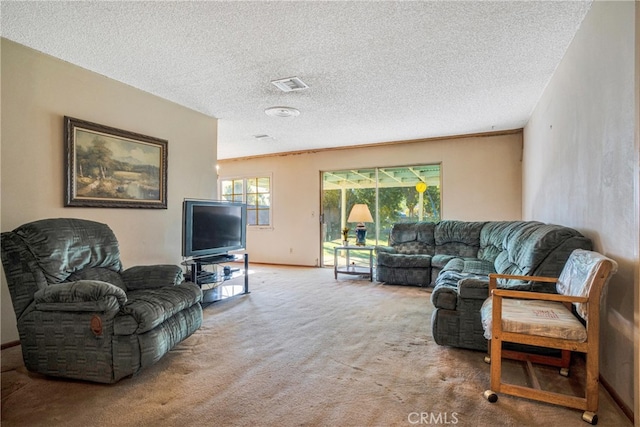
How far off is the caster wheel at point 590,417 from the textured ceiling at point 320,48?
95.0 inches

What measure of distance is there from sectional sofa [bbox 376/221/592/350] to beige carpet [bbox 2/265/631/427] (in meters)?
0.23

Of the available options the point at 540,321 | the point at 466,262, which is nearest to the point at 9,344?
the point at 540,321

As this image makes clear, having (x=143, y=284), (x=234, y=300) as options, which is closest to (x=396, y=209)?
(x=234, y=300)

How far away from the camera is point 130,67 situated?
305 centimetres

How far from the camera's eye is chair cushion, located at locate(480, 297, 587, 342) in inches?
67.0

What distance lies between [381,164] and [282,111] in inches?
105

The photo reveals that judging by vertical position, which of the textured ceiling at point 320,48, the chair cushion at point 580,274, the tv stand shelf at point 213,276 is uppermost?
the textured ceiling at point 320,48

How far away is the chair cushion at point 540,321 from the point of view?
1.70m

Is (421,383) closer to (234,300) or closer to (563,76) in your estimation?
(234,300)

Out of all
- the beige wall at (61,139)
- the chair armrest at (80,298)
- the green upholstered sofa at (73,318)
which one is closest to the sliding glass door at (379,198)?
the beige wall at (61,139)

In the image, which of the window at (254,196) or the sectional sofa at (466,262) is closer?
the sectional sofa at (466,262)

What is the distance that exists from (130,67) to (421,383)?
139 inches

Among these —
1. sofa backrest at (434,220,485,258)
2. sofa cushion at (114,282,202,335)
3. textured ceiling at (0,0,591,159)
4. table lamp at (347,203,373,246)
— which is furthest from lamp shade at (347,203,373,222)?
sofa cushion at (114,282,202,335)

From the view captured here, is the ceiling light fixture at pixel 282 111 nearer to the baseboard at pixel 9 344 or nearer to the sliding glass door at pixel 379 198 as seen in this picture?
the sliding glass door at pixel 379 198
